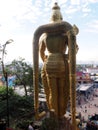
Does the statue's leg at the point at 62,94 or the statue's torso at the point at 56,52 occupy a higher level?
the statue's torso at the point at 56,52

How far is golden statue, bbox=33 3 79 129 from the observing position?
6828mm

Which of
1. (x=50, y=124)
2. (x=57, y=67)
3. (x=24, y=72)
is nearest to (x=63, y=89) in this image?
(x=57, y=67)

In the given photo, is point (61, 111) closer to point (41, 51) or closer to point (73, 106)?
point (73, 106)

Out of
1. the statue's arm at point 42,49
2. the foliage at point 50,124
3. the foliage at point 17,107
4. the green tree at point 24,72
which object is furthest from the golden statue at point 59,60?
A: the green tree at point 24,72

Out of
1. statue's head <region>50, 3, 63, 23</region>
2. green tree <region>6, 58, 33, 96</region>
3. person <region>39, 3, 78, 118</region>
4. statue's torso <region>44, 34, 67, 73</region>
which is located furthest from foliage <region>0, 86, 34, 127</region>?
statue's head <region>50, 3, 63, 23</region>

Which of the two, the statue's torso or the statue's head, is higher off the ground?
the statue's head

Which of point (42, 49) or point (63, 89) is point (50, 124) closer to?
point (63, 89)

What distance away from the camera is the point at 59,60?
700 cm

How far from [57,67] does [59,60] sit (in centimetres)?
21

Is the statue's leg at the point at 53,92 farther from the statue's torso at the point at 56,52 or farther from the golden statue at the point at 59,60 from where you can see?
the statue's torso at the point at 56,52

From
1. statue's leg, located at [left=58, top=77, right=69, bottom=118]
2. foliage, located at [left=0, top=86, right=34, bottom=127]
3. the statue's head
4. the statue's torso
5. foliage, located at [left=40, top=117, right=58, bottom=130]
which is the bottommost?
foliage, located at [left=0, top=86, right=34, bottom=127]

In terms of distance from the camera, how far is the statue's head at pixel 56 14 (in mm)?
7195

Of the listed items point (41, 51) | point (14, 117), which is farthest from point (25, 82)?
point (41, 51)

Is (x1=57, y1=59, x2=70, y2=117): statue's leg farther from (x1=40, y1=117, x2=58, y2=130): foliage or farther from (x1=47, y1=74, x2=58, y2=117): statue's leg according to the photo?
(x1=40, y1=117, x2=58, y2=130): foliage
